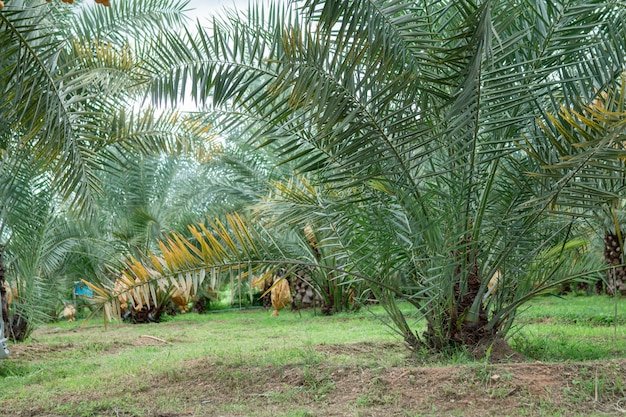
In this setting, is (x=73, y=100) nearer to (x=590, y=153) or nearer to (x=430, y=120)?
(x=430, y=120)

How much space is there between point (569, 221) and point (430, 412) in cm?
201

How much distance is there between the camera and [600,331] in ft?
25.1

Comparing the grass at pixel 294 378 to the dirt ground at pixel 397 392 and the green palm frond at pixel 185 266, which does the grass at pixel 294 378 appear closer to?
the dirt ground at pixel 397 392

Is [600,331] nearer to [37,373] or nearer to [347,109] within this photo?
[347,109]

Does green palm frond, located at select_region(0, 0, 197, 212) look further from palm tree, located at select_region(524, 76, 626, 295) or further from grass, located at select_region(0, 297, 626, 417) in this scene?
palm tree, located at select_region(524, 76, 626, 295)

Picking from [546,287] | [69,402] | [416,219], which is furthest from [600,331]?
[69,402]

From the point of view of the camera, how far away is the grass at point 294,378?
430 cm

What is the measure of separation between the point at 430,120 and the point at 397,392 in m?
2.10

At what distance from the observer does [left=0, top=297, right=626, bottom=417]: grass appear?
169 inches

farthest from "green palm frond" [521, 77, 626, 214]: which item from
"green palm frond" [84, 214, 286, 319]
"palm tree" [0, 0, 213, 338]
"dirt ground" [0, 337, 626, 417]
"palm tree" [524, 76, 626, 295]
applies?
"palm tree" [0, 0, 213, 338]

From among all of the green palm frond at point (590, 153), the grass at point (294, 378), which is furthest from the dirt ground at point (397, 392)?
the green palm frond at point (590, 153)

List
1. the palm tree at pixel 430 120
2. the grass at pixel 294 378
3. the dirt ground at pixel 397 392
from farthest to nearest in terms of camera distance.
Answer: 1. the palm tree at pixel 430 120
2. the grass at pixel 294 378
3. the dirt ground at pixel 397 392

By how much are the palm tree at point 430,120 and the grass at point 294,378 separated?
0.63 meters

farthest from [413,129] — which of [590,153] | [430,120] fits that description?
[590,153]
